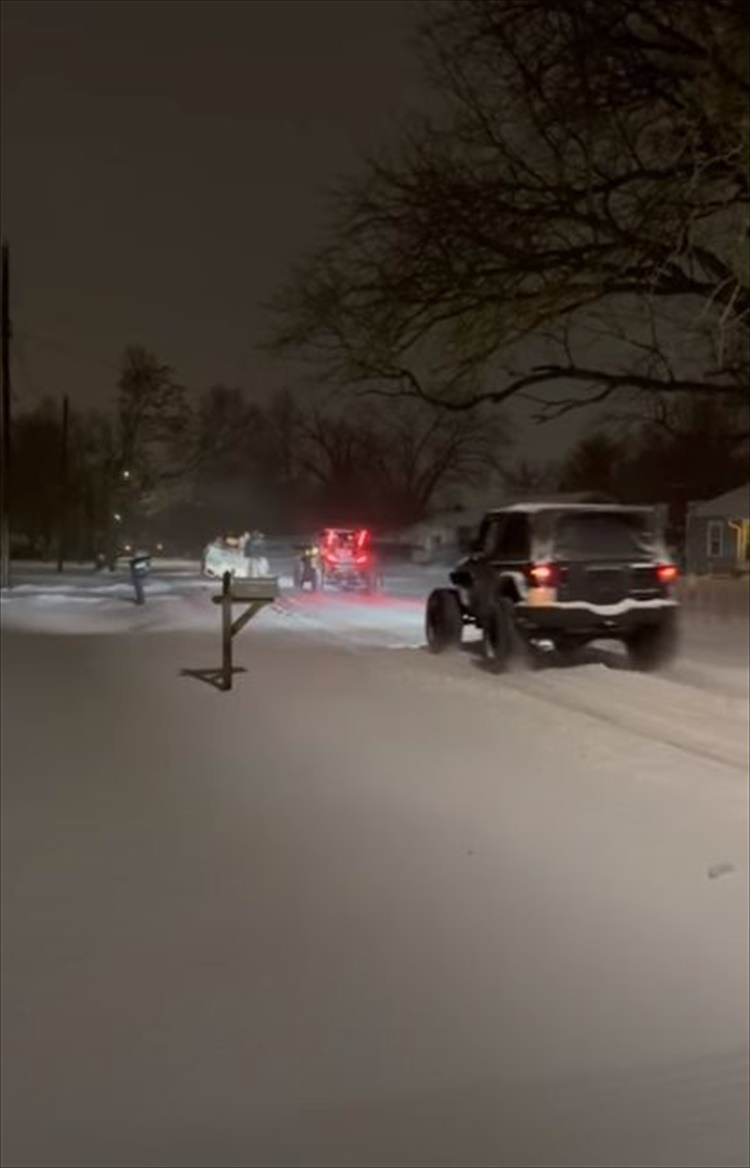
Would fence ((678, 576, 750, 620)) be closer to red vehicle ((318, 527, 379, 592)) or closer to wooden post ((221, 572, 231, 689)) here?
red vehicle ((318, 527, 379, 592))

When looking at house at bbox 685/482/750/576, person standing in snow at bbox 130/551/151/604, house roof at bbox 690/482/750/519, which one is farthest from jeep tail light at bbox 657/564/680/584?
house roof at bbox 690/482/750/519

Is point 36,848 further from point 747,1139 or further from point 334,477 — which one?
point 334,477

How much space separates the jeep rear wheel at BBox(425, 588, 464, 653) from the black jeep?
144cm

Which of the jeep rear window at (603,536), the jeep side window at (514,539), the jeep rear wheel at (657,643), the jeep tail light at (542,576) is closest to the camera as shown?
the jeep tail light at (542,576)

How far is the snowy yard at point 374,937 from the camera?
4230mm

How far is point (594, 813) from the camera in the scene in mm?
8086

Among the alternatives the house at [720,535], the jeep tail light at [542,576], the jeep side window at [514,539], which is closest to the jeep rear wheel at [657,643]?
the jeep tail light at [542,576]

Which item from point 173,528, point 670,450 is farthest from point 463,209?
point 173,528

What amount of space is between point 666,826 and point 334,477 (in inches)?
4463

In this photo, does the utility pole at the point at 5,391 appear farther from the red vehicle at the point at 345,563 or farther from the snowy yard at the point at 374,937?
the snowy yard at the point at 374,937

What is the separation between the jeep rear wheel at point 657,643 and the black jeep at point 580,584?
0.04 ft

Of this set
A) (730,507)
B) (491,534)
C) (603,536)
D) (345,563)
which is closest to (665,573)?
(603,536)

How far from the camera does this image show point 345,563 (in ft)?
129

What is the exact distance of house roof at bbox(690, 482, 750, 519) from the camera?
61625mm
